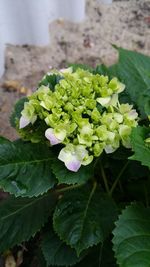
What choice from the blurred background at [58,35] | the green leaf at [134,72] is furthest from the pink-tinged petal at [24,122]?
the blurred background at [58,35]

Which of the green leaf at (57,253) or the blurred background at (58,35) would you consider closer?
the green leaf at (57,253)

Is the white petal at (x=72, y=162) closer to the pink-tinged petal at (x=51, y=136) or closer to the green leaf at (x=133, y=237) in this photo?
the pink-tinged petal at (x=51, y=136)

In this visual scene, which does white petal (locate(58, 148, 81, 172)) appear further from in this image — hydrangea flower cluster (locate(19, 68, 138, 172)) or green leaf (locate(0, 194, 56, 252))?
green leaf (locate(0, 194, 56, 252))

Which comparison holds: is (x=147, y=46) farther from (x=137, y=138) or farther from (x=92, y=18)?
(x=137, y=138)

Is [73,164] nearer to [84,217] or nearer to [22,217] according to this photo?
[84,217]

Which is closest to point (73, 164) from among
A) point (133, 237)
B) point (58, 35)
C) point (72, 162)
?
point (72, 162)

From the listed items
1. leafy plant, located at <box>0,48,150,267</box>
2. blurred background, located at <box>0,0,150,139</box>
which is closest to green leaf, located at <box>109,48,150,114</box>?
leafy plant, located at <box>0,48,150,267</box>

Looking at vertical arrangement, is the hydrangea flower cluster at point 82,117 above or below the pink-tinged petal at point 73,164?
above
